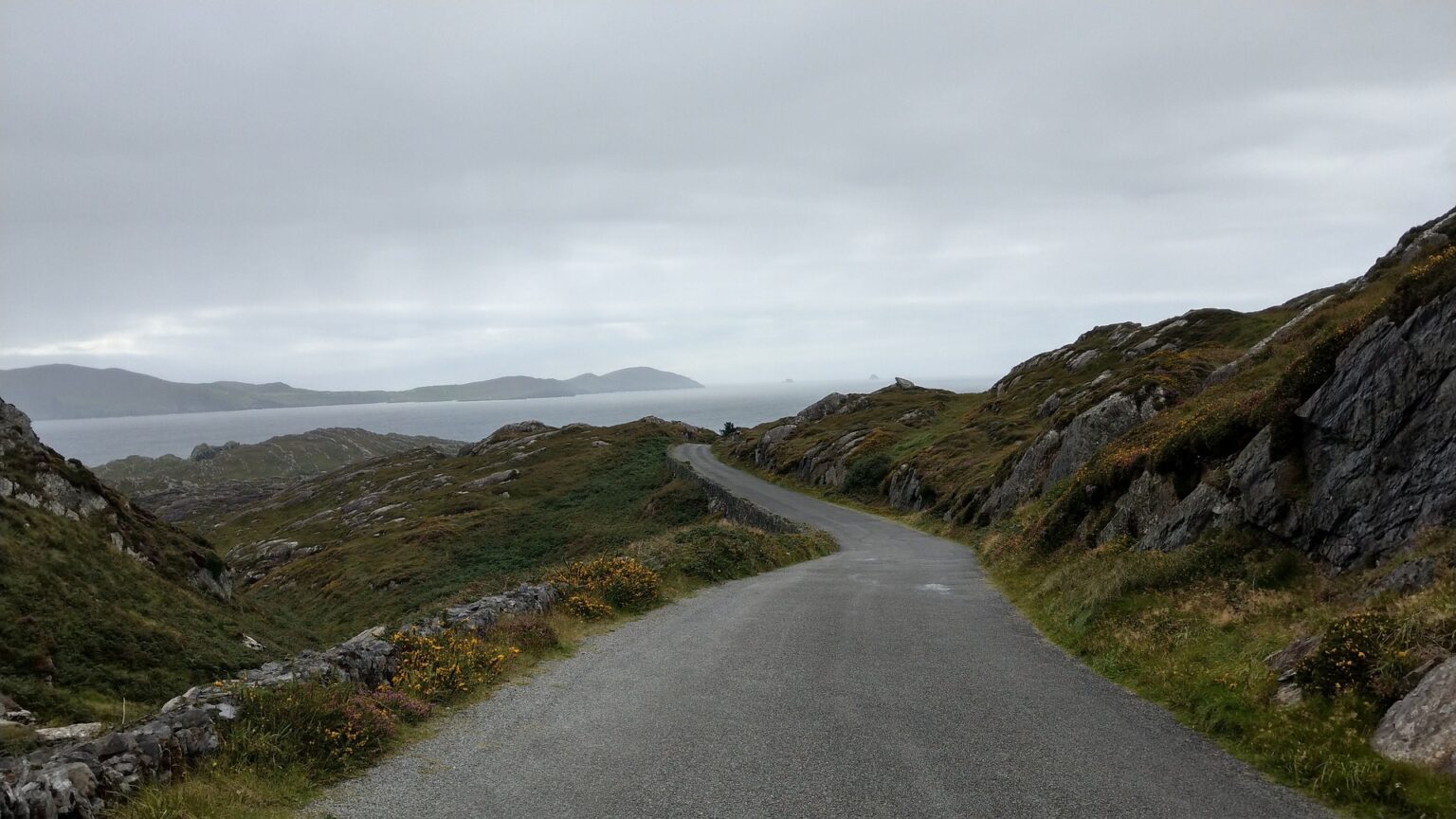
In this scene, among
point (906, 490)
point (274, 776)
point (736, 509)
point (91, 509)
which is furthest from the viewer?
point (906, 490)

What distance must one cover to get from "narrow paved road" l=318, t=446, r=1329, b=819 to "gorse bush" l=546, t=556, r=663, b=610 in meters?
2.96

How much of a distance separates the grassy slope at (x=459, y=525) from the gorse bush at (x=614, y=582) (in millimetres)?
3886

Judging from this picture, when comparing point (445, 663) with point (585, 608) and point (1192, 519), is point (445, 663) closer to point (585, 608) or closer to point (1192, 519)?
point (585, 608)

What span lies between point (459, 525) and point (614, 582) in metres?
51.2

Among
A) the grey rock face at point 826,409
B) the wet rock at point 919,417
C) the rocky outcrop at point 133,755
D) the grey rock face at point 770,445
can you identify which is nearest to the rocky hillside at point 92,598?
the rocky outcrop at point 133,755

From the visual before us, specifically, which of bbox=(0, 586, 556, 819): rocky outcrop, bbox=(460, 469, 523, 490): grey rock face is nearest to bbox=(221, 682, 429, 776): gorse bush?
bbox=(0, 586, 556, 819): rocky outcrop

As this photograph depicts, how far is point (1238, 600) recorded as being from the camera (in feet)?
37.9

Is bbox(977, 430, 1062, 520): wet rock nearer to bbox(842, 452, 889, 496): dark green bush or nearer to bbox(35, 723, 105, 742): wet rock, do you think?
bbox(842, 452, 889, 496): dark green bush

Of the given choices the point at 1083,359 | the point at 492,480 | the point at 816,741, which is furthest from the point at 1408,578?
the point at 492,480

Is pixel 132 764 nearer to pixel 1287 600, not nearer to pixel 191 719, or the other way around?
pixel 191 719

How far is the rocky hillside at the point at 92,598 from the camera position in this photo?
1684 cm

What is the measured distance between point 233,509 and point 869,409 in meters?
105

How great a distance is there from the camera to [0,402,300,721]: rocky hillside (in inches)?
663

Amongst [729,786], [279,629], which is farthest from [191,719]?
[279,629]
